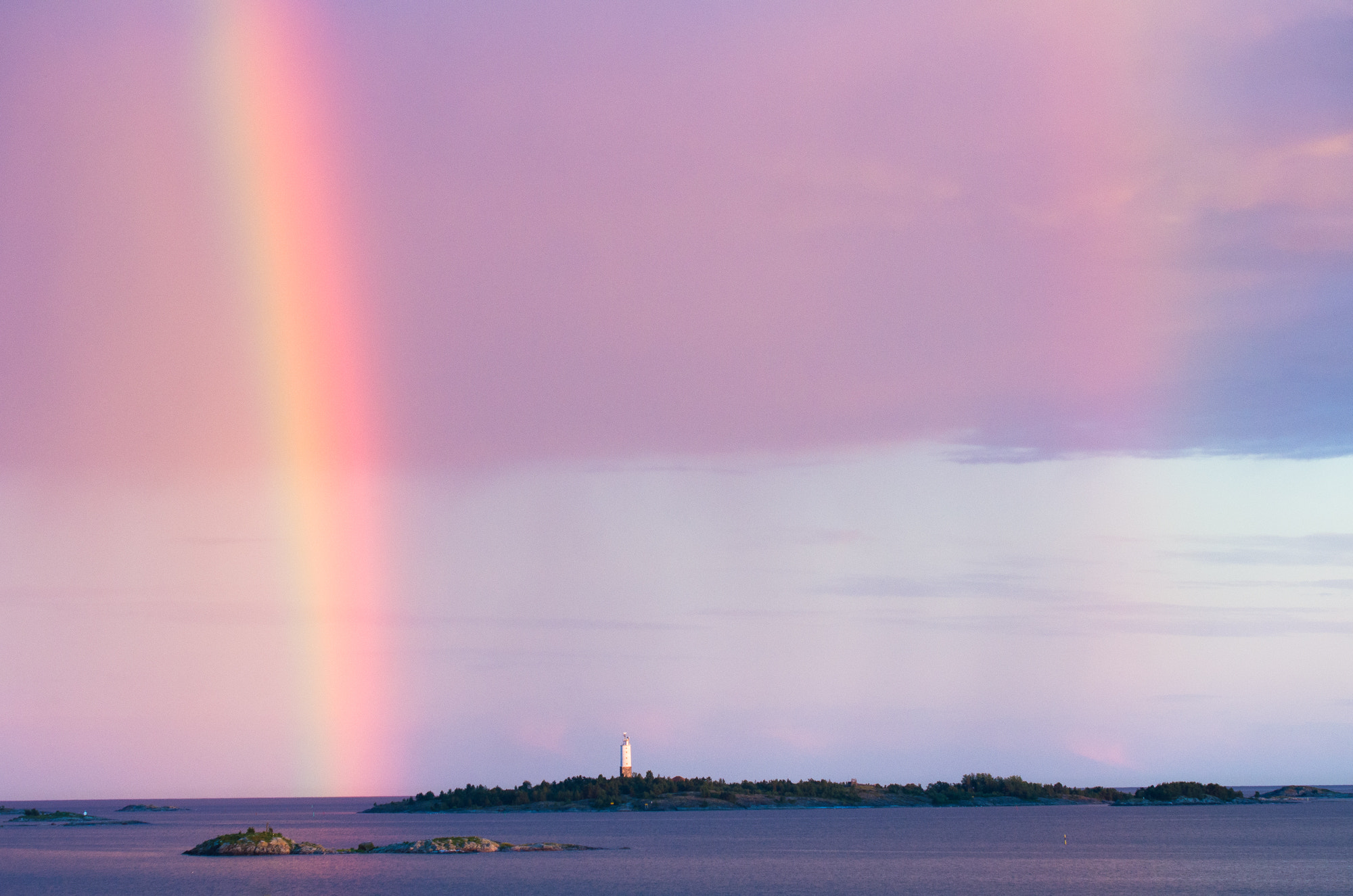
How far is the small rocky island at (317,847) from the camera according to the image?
146m

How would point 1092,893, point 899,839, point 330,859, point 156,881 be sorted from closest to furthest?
1. point 1092,893
2. point 156,881
3. point 330,859
4. point 899,839

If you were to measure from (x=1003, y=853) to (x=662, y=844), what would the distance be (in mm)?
42543

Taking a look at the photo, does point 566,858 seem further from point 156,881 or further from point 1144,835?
point 1144,835

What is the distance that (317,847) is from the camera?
466ft

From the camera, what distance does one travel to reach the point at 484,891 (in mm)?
106875

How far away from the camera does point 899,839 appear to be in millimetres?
190500

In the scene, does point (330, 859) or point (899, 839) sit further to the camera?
point (899, 839)

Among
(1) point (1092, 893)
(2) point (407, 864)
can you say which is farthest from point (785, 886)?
(2) point (407, 864)

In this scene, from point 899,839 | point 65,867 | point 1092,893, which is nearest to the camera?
point 1092,893

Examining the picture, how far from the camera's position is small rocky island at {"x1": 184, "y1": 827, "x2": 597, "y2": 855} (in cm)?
14550

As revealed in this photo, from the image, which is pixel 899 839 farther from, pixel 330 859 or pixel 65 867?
→ pixel 65 867

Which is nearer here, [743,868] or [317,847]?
[743,868]

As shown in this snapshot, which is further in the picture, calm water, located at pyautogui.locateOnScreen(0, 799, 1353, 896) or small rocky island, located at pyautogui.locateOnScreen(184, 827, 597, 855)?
small rocky island, located at pyautogui.locateOnScreen(184, 827, 597, 855)

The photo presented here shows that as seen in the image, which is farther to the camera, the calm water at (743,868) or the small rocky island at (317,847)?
the small rocky island at (317,847)
